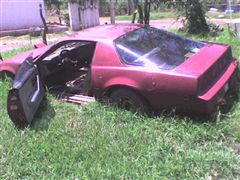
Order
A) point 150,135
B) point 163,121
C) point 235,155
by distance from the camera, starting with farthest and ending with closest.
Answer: point 163,121 → point 150,135 → point 235,155

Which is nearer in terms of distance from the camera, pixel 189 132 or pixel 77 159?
pixel 77 159

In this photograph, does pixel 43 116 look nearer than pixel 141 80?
No

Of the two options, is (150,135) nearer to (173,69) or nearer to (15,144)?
(173,69)

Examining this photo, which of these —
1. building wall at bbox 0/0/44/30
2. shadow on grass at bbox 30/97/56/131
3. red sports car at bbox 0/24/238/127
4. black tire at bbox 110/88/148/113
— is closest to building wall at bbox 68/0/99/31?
building wall at bbox 0/0/44/30

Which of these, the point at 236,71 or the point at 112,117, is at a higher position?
the point at 236,71

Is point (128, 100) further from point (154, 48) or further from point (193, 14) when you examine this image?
point (193, 14)

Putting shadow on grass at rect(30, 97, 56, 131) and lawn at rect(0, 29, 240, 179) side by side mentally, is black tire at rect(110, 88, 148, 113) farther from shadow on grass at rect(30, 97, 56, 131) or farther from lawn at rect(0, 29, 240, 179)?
shadow on grass at rect(30, 97, 56, 131)

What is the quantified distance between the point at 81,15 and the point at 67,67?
14398 mm

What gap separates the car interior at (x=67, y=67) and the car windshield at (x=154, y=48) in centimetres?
87

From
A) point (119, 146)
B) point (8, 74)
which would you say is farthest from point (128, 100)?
point (8, 74)

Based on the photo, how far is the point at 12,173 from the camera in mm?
4441

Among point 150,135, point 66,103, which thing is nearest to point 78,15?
point 66,103

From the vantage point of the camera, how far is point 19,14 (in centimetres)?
2117

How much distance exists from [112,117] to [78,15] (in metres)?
16.0
